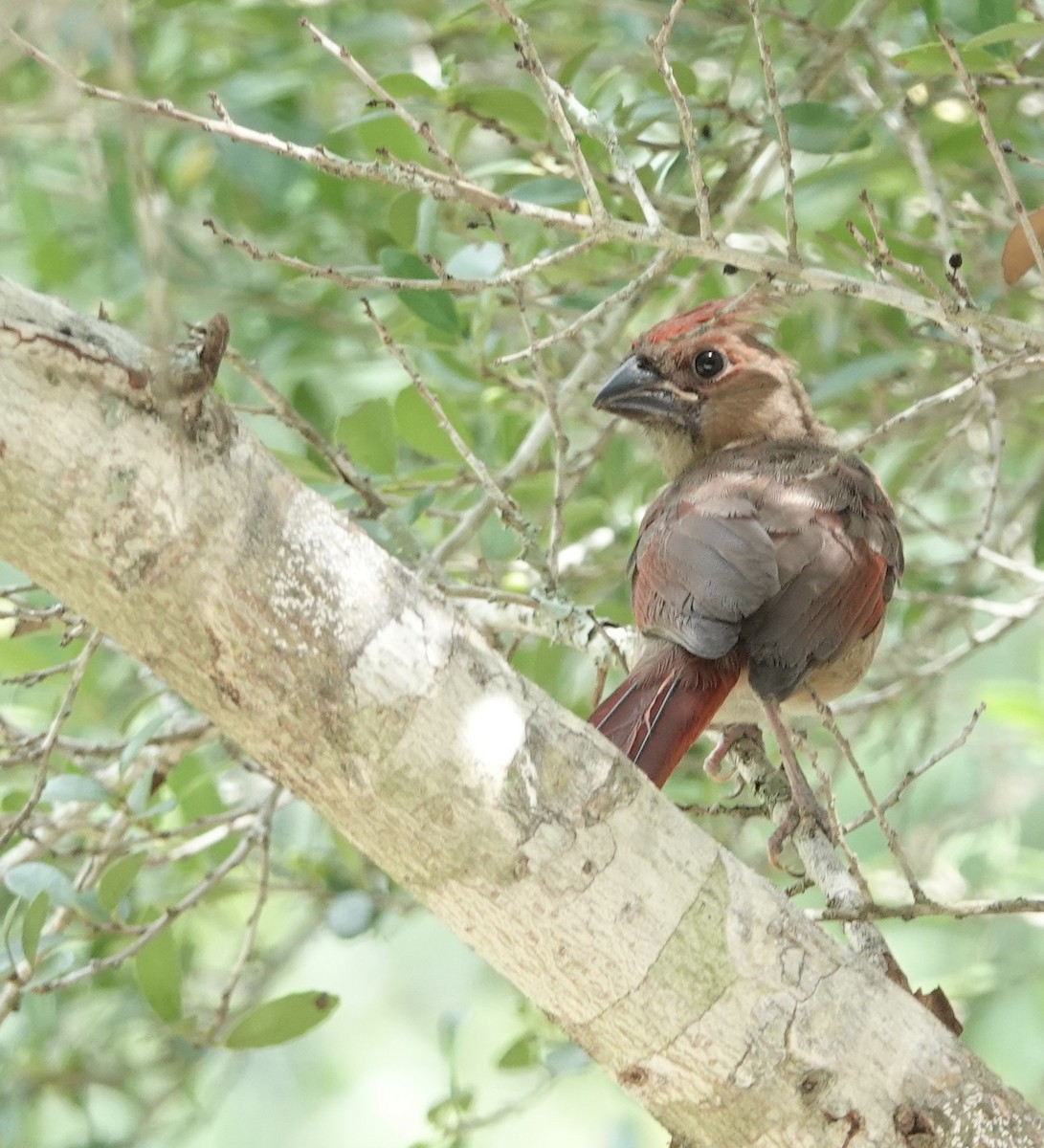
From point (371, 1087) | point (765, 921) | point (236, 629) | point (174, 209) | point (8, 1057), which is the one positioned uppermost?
point (236, 629)

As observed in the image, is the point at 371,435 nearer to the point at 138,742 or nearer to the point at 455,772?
the point at 138,742

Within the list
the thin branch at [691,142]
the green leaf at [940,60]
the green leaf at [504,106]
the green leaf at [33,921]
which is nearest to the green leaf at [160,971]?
the green leaf at [33,921]

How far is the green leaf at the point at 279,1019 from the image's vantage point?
303 centimetres

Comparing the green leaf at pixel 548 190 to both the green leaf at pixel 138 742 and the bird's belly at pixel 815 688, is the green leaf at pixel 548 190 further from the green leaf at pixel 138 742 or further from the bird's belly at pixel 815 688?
the green leaf at pixel 138 742

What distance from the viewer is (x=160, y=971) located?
10.4ft

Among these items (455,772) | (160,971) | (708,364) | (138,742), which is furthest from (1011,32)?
(160,971)

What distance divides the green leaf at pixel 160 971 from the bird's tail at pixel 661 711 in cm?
104

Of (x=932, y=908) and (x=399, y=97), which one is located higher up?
(x=399, y=97)

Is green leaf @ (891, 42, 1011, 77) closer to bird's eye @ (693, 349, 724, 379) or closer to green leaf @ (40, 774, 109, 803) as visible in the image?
bird's eye @ (693, 349, 724, 379)

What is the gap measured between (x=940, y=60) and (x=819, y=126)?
342 mm

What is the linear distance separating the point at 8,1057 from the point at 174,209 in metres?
2.72

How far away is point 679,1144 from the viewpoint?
1.94 metres

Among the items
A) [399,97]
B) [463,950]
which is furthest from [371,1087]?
[399,97]

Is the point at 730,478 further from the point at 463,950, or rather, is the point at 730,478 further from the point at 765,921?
the point at 463,950
